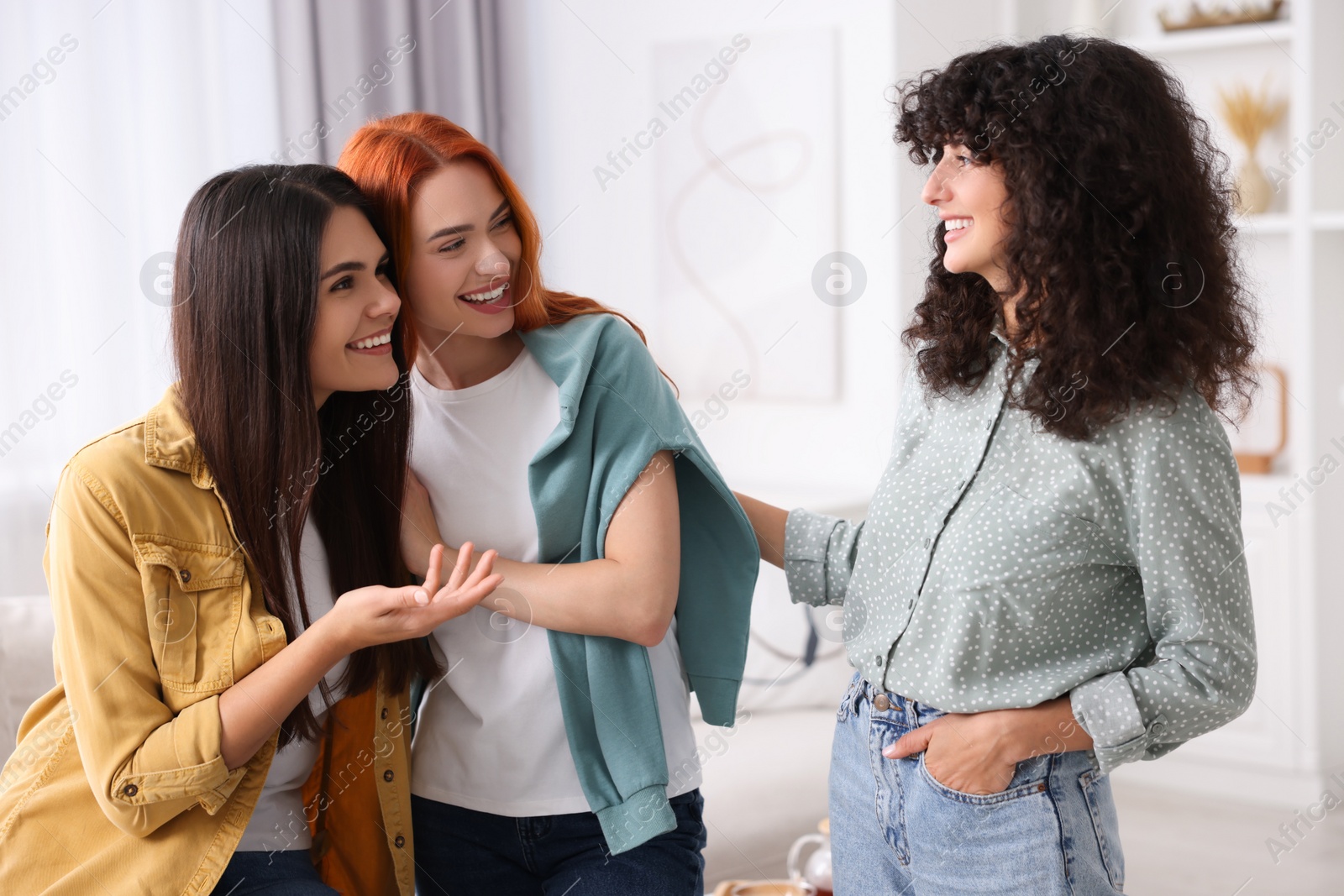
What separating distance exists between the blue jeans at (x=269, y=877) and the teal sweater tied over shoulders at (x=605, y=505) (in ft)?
1.11

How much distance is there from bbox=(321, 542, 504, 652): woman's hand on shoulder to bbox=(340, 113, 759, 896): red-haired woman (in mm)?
164

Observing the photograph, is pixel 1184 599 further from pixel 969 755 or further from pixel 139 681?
pixel 139 681

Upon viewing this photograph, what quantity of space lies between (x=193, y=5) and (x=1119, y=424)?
2302 mm

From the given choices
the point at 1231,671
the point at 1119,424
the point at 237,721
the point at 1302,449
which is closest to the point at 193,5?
the point at 237,721

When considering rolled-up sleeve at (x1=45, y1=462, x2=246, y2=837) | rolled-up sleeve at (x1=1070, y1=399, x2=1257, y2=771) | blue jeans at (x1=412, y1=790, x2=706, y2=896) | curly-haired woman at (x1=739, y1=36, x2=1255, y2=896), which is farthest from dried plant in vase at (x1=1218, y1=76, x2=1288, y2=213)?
rolled-up sleeve at (x1=45, y1=462, x2=246, y2=837)

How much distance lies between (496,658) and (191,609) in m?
0.36

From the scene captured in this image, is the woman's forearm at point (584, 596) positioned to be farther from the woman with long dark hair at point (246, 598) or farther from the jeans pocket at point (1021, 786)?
the jeans pocket at point (1021, 786)

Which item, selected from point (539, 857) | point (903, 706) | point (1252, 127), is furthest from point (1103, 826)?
point (1252, 127)

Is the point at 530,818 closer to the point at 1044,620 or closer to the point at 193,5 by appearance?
the point at 1044,620

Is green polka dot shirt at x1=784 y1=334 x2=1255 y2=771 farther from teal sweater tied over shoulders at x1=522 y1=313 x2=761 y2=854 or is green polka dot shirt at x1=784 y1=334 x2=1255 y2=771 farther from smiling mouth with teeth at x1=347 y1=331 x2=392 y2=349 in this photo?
smiling mouth with teeth at x1=347 y1=331 x2=392 y2=349

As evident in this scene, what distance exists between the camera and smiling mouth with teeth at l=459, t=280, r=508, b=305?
1.41 meters

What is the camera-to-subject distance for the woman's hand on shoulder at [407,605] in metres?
1.18

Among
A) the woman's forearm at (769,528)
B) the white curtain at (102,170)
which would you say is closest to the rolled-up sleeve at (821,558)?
the woman's forearm at (769,528)

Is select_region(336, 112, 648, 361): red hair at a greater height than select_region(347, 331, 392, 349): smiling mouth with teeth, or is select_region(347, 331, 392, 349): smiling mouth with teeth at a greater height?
select_region(336, 112, 648, 361): red hair
